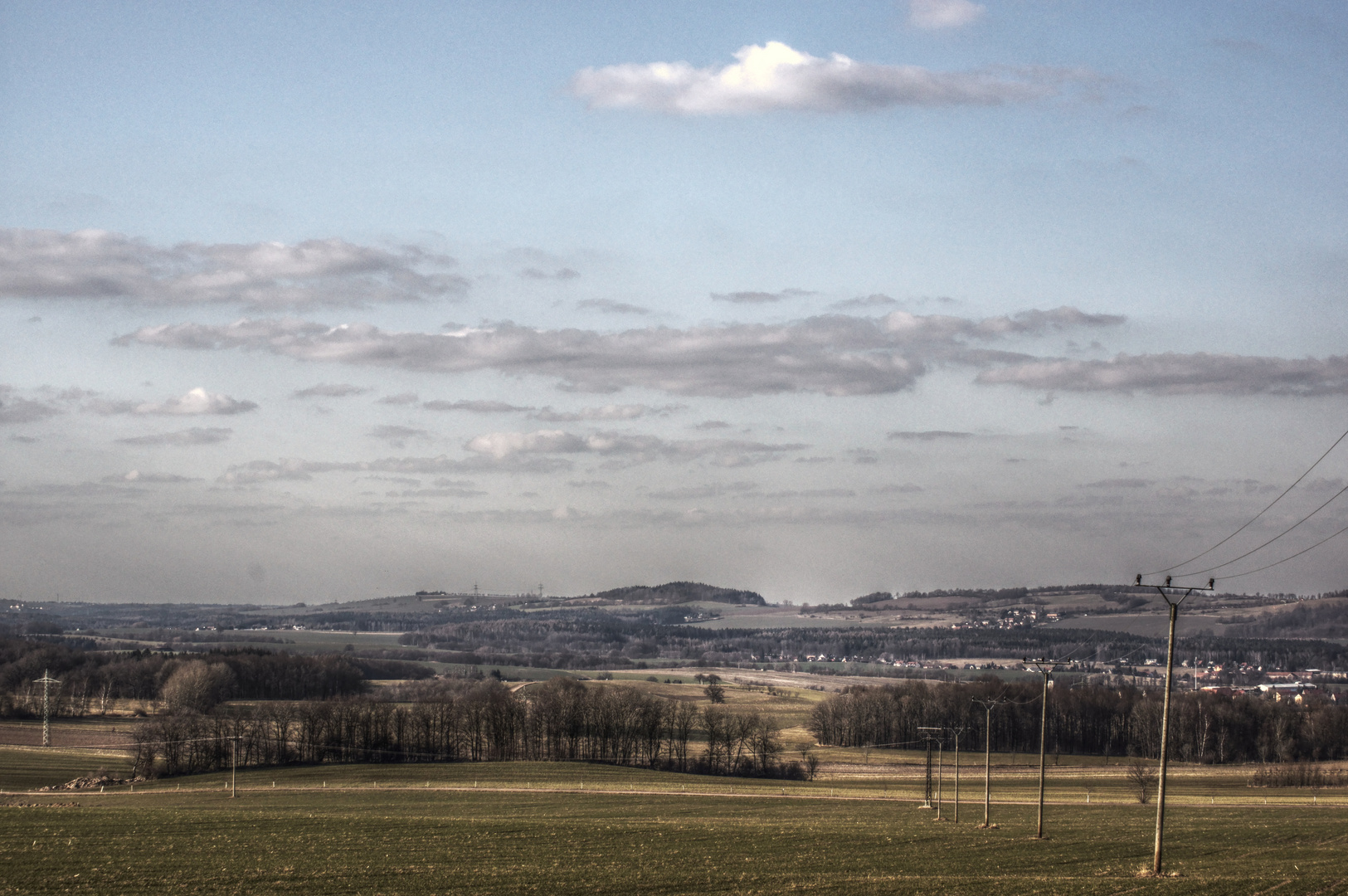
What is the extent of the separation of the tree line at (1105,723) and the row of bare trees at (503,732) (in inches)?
1109

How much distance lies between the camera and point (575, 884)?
38.3m

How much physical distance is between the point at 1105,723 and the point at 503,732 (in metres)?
85.5

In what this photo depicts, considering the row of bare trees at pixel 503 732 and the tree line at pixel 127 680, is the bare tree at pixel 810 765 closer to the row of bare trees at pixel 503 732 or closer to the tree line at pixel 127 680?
the row of bare trees at pixel 503 732

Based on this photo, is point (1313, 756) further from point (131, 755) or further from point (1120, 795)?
point (131, 755)

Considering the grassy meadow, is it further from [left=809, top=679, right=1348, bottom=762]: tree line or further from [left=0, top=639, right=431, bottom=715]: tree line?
[left=0, top=639, right=431, bottom=715]: tree line

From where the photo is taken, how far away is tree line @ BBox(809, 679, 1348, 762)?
155 m

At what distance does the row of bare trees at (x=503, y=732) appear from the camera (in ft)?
388

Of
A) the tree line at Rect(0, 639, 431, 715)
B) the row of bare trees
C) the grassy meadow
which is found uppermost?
the grassy meadow

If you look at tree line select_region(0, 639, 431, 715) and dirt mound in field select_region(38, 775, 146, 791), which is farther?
tree line select_region(0, 639, 431, 715)

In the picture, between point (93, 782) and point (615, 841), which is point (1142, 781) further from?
point (93, 782)

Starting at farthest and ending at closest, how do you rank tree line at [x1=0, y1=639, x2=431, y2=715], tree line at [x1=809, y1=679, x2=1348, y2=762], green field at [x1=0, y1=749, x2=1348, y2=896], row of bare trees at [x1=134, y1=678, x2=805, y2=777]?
1. tree line at [x1=0, y1=639, x2=431, y2=715]
2. tree line at [x1=809, y1=679, x2=1348, y2=762]
3. row of bare trees at [x1=134, y1=678, x2=805, y2=777]
4. green field at [x1=0, y1=749, x2=1348, y2=896]

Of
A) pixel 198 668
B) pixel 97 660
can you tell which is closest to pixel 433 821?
pixel 198 668

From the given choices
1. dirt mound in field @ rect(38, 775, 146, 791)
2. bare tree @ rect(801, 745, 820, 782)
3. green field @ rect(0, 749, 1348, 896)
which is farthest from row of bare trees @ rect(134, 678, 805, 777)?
green field @ rect(0, 749, 1348, 896)

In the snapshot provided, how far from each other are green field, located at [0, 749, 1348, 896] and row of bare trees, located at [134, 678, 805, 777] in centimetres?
1340
